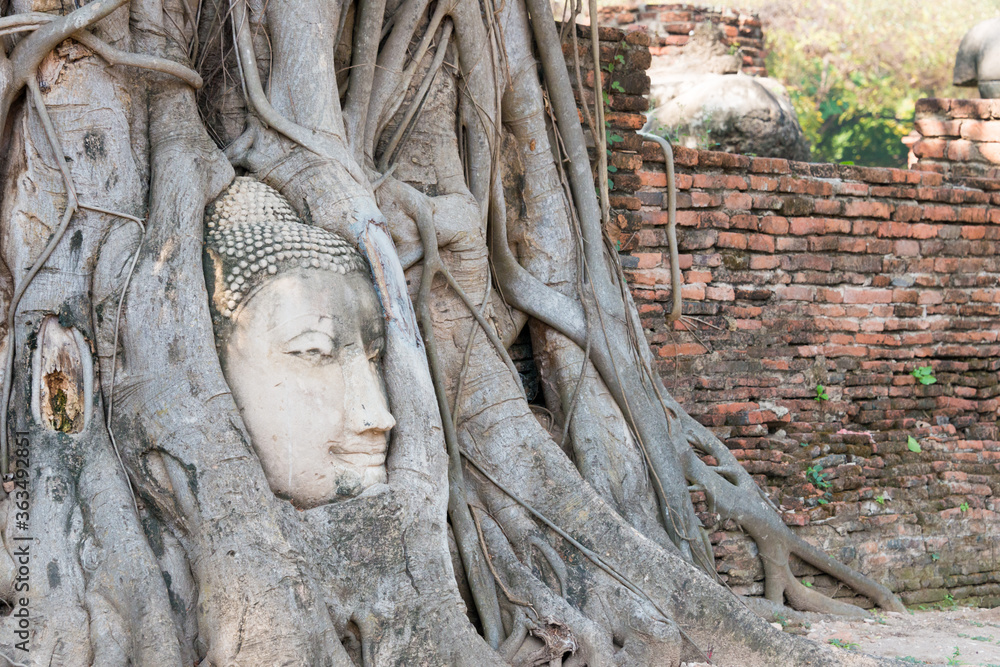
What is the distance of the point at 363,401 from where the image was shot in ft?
9.21

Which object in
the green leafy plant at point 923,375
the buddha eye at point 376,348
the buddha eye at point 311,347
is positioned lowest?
the green leafy plant at point 923,375

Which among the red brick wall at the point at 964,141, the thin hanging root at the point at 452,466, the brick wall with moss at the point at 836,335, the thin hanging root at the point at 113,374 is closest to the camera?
the thin hanging root at the point at 113,374

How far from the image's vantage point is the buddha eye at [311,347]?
2742 mm

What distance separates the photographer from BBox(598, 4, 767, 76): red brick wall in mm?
10727

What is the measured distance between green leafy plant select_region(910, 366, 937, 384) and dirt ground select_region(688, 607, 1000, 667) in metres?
1.37

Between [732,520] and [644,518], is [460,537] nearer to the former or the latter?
[644,518]

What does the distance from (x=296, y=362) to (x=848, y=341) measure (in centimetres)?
361

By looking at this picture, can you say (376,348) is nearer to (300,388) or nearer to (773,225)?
(300,388)

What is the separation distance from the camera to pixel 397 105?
11.9 ft

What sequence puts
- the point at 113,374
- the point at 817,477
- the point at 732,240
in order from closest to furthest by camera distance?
the point at 113,374, the point at 817,477, the point at 732,240

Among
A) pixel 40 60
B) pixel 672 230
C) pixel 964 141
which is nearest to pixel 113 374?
pixel 40 60

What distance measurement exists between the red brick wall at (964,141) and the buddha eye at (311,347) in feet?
15.3

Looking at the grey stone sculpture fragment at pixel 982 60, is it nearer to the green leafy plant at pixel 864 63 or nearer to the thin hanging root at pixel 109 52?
the thin hanging root at pixel 109 52

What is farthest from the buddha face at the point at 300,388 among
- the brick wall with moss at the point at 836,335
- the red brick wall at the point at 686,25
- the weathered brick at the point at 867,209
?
the red brick wall at the point at 686,25
